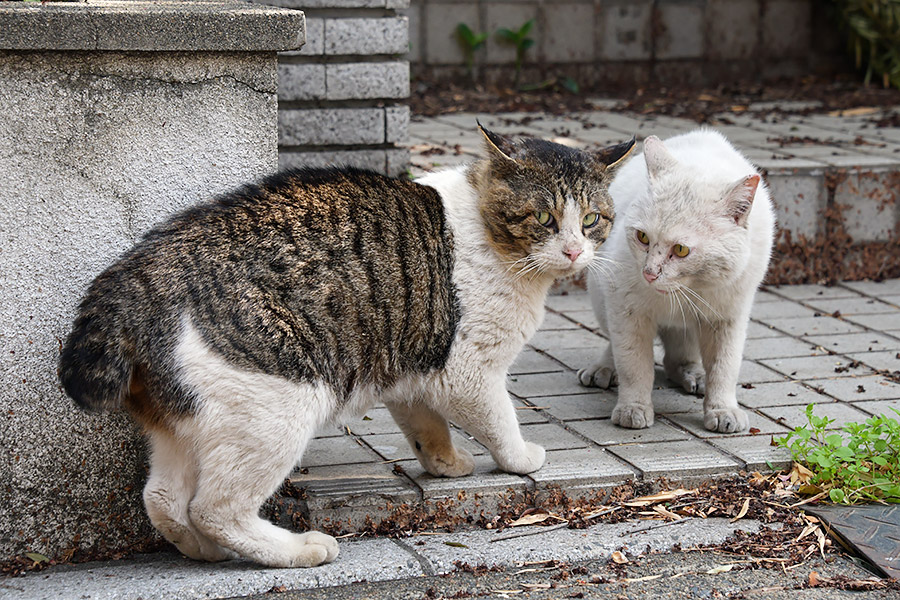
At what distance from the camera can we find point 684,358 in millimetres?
4746

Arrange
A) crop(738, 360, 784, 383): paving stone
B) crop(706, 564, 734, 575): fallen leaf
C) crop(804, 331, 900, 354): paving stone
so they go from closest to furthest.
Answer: crop(706, 564, 734, 575): fallen leaf, crop(738, 360, 784, 383): paving stone, crop(804, 331, 900, 354): paving stone

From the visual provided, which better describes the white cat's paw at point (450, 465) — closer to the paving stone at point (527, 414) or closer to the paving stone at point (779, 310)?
the paving stone at point (527, 414)

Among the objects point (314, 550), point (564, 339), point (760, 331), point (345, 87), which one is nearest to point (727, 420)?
point (564, 339)

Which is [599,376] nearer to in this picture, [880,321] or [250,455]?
[880,321]

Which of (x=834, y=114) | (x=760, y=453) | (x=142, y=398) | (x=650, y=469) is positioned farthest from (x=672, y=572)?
(x=834, y=114)

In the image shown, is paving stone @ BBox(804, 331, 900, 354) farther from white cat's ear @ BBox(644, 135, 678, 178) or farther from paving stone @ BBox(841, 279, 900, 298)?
white cat's ear @ BBox(644, 135, 678, 178)

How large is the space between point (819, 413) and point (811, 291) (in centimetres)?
200

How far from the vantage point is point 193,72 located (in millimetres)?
3207

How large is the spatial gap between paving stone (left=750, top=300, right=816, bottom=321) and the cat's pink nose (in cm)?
252

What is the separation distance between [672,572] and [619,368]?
48.0 inches

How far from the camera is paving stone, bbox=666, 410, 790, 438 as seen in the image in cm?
413

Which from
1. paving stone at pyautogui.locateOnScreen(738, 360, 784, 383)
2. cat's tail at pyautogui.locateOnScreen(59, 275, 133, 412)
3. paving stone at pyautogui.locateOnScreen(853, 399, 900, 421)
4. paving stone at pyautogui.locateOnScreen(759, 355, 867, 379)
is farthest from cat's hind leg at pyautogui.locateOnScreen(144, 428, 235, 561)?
paving stone at pyautogui.locateOnScreen(759, 355, 867, 379)

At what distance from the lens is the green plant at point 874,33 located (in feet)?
30.7

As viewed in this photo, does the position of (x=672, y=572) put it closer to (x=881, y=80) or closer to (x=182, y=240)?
(x=182, y=240)
